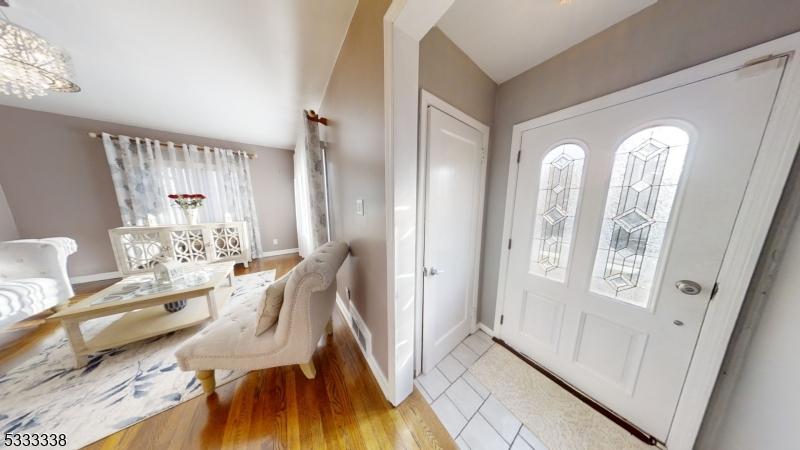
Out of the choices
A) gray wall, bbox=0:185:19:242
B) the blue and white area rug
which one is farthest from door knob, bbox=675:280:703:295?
gray wall, bbox=0:185:19:242

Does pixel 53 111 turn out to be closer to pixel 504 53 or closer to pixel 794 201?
pixel 504 53

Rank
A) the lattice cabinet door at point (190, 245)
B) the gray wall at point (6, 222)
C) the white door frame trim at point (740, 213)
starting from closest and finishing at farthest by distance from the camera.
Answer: the white door frame trim at point (740, 213) → the gray wall at point (6, 222) → the lattice cabinet door at point (190, 245)

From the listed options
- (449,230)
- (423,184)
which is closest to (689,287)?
(449,230)

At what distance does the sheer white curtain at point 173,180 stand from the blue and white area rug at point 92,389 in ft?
6.42

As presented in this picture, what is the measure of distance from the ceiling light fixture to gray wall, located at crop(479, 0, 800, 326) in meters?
3.22

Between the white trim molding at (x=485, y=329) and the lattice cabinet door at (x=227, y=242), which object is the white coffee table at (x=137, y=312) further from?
the white trim molding at (x=485, y=329)

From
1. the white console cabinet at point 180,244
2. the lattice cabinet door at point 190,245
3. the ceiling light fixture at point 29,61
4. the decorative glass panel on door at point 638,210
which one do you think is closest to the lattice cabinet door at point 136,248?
the white console cabinet at point 180,244

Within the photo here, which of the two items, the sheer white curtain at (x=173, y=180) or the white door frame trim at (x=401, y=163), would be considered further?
the sheer white curtain at (x=173, y=180)

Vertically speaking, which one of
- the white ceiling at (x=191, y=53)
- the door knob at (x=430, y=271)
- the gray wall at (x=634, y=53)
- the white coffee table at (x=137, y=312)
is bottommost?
the white coffee table at (x=137, y=312)

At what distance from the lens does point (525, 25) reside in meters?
1.10

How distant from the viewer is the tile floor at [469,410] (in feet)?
3.51

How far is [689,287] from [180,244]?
5093mm

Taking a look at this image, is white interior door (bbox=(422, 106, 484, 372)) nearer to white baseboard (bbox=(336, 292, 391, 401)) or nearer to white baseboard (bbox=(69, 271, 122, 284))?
white baseboard (bbox=(336, 292, 391, 401))

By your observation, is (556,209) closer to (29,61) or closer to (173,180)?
(29,61)
